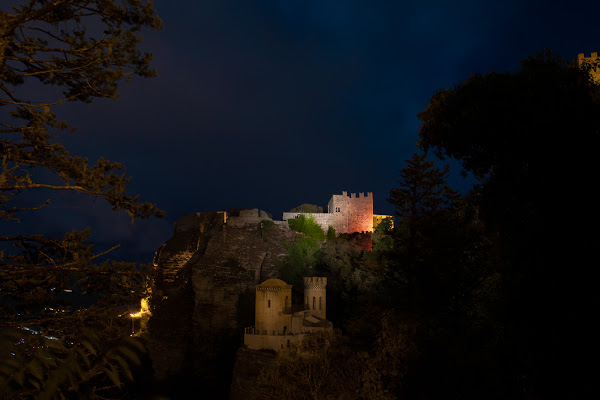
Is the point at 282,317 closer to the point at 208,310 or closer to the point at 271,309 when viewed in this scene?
the point at 271,309

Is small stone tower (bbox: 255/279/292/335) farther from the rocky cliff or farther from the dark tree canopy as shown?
the dark tree canopy

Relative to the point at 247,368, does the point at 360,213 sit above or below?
above

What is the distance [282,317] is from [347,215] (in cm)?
1953

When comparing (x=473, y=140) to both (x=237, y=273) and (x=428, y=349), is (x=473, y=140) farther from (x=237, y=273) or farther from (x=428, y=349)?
(x=237, y=273)

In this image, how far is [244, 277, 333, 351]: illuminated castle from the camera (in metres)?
21.4

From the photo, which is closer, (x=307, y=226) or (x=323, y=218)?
(x=307, y=226)

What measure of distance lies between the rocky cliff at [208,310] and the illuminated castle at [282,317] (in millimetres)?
6515

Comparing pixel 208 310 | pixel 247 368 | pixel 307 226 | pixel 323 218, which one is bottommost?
pixel 247 368

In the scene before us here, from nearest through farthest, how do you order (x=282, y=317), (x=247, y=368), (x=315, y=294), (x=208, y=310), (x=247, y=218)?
(x=247, y=368) → (x=282, y=317) → (x=315, y=294) → (x=208, y=310) → (x=247, y=218)

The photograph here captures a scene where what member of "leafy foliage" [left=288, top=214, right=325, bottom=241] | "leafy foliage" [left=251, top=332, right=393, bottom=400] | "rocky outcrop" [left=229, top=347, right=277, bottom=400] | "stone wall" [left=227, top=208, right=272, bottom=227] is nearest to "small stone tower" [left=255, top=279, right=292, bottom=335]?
"rocky outcrop" [left=229, top=347, right=277, bottom=400]

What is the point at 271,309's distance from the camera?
2298cm

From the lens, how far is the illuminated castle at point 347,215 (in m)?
40.4

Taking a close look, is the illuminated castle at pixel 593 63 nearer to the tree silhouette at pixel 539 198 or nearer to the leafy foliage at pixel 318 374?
the tree silhouette at pixel 539 198

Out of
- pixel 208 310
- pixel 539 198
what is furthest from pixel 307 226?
pixel 539 198
